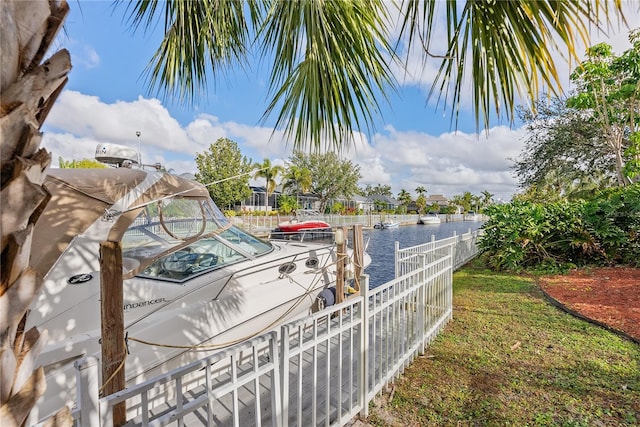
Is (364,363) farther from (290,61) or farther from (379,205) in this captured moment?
(379,205)

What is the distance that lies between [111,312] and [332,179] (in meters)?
45.8

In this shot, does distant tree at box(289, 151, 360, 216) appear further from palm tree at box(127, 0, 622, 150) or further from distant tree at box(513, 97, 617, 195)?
palm tree at box(127, 0, 622, 150)

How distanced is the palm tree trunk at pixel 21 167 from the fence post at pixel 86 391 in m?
0.56

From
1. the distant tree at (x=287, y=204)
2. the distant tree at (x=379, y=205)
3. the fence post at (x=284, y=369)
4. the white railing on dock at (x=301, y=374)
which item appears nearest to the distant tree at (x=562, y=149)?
the white railing on dock at (x=301, y=374)

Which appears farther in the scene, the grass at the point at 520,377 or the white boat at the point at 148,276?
the grass at the point at 520,377

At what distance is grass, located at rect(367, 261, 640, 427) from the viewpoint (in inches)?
109

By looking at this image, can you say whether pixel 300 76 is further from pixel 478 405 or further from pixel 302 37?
pixel 478 405

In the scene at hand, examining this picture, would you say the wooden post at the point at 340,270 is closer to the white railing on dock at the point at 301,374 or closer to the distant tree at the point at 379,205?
the white railing on dock at the point at 301,374

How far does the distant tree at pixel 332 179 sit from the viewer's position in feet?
151

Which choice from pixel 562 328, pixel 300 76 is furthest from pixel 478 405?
pixel 300 76

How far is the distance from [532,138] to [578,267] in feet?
32.7

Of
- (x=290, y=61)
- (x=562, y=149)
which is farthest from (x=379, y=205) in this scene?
(x=290, y=61)

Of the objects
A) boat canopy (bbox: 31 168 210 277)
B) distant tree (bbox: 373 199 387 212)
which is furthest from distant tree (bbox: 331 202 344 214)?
boat canopy (bbox: 31 168 210 277)

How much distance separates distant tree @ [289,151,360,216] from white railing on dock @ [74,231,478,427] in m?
41.6
